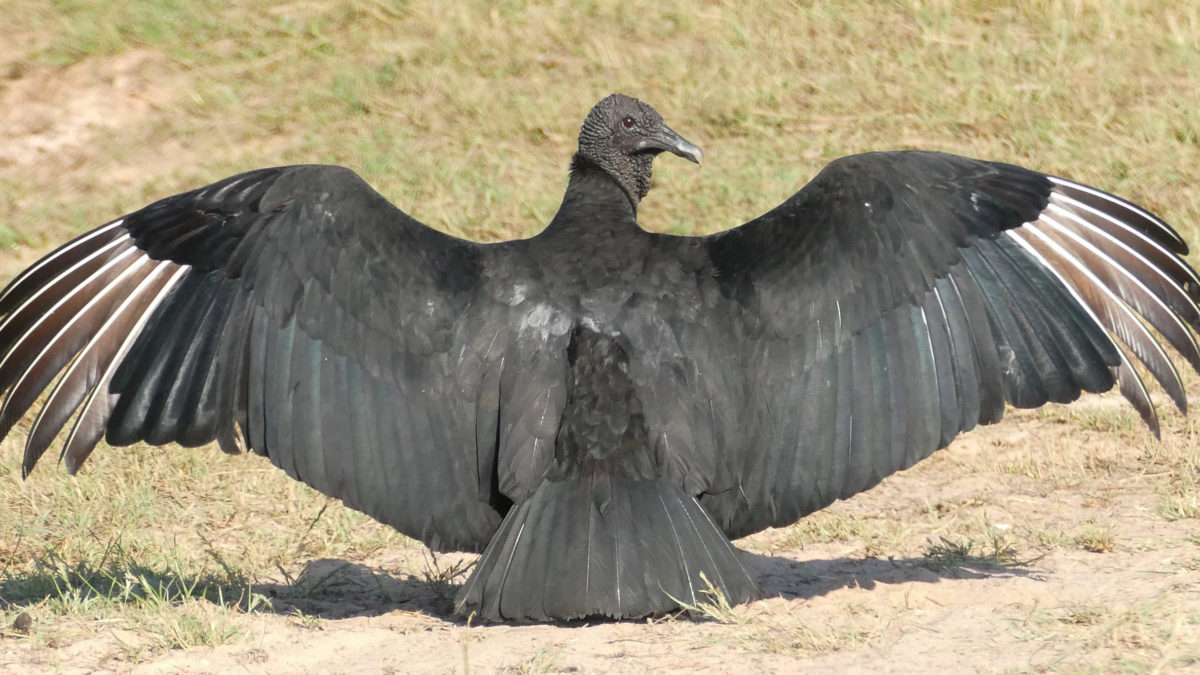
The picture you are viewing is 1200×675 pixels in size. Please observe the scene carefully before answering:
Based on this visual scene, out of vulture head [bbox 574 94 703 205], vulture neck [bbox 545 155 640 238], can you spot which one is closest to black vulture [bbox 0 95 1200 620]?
vulture neck [bbox 545 155 640 238]

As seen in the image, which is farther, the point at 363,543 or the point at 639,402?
the point at 363,543

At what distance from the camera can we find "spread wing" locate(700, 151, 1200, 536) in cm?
421

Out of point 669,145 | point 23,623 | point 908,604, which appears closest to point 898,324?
point 908,604

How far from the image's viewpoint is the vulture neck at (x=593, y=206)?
4758mm

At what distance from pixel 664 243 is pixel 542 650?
4.51ft

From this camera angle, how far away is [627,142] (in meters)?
5.45

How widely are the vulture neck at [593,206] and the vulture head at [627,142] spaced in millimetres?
27

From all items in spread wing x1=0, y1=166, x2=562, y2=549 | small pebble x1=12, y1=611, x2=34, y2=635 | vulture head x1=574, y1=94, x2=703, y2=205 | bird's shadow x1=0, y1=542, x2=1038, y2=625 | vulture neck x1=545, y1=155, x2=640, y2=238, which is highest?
vulture head x1=574, y1=94, x2=703, y2=205

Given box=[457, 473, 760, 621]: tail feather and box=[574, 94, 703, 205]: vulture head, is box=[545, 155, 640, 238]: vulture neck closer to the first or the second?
box=[574, 94, 703, 205]: vulture head

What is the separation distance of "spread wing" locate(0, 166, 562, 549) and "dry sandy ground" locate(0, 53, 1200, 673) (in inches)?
18.5

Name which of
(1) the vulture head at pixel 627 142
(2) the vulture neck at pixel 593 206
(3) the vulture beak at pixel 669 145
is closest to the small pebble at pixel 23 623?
(2) the vulture neck at pixel 593 206

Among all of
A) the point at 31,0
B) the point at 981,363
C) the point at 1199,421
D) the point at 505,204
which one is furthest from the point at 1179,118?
the point at 31,0

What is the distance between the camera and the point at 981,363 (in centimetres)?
426

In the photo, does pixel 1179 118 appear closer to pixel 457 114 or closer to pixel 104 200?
pixel 457 114
